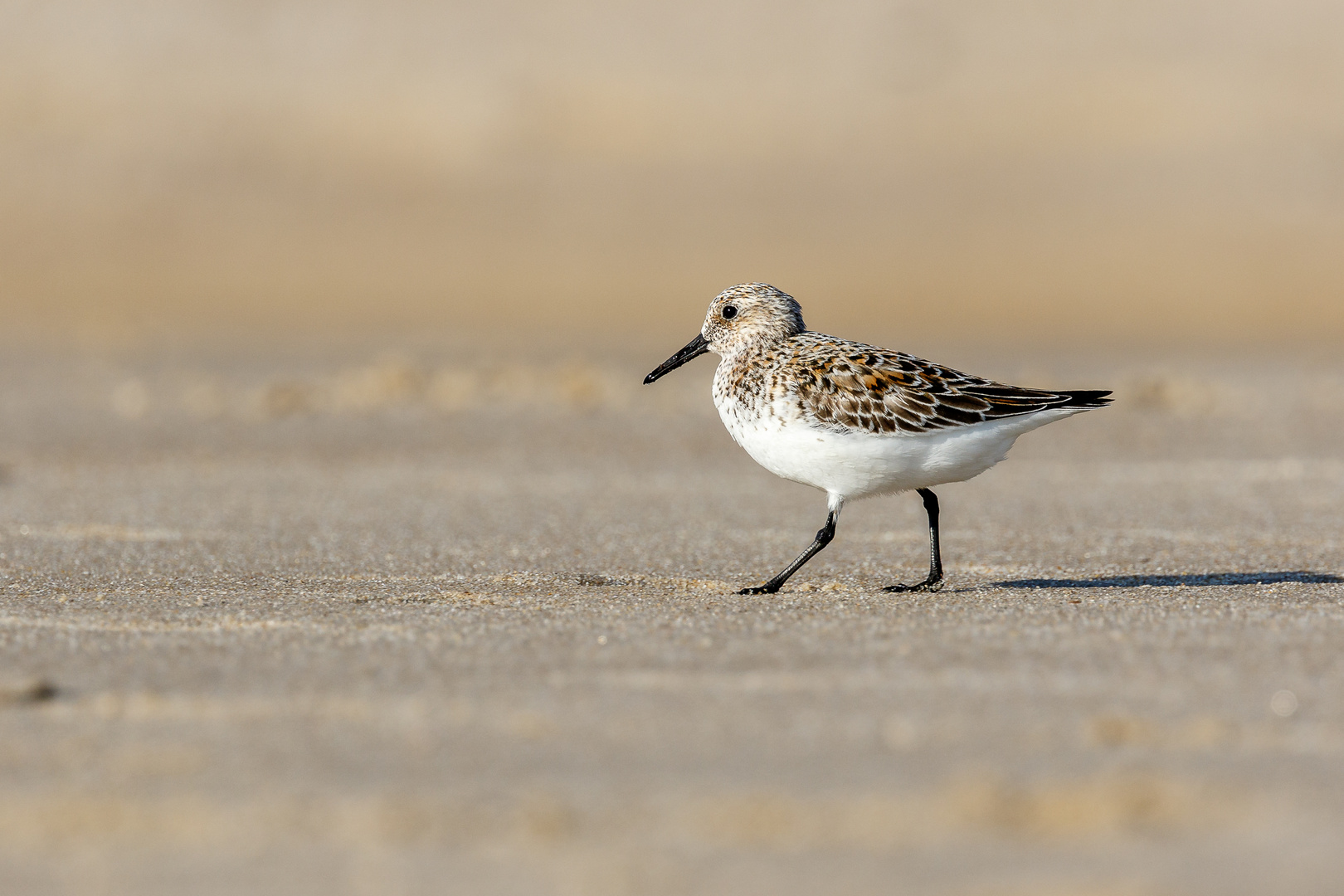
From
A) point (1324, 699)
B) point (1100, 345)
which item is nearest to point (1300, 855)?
point (1324, 699)

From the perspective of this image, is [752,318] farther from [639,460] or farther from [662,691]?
[639,460]

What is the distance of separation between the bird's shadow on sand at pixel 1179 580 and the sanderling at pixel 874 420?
43cm

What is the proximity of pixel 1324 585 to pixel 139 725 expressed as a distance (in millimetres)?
4362

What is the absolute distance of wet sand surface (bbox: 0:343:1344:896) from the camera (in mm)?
3510

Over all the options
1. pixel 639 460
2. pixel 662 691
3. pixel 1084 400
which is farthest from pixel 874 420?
pixel 639 460

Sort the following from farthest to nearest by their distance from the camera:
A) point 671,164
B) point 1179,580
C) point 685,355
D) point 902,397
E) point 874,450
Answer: point 671,164, point 685,355, point 1179,580, point 902,397, point 874,450

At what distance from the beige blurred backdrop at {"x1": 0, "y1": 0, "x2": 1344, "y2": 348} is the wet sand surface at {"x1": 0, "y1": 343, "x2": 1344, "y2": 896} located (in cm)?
1168

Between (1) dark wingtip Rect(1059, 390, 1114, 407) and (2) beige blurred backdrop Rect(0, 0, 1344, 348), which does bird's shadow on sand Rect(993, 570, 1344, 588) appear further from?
(2) beige blurred backdrop Rect(0, 0, 1344, 348)

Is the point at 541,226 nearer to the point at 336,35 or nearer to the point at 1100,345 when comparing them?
the point at 336,35

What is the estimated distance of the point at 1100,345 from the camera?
60.2 feet

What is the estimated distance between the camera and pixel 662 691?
457 cm

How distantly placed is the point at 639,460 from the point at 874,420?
4534 millimetres

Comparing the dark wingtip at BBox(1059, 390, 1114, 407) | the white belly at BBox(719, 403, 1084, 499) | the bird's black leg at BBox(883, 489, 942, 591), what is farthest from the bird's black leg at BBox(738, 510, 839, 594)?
the dark wingtip at BBox(1059, 390, 1114, 407)

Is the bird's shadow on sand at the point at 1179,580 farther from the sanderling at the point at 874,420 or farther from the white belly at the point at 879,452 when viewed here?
the white belly at the point at 879,452
